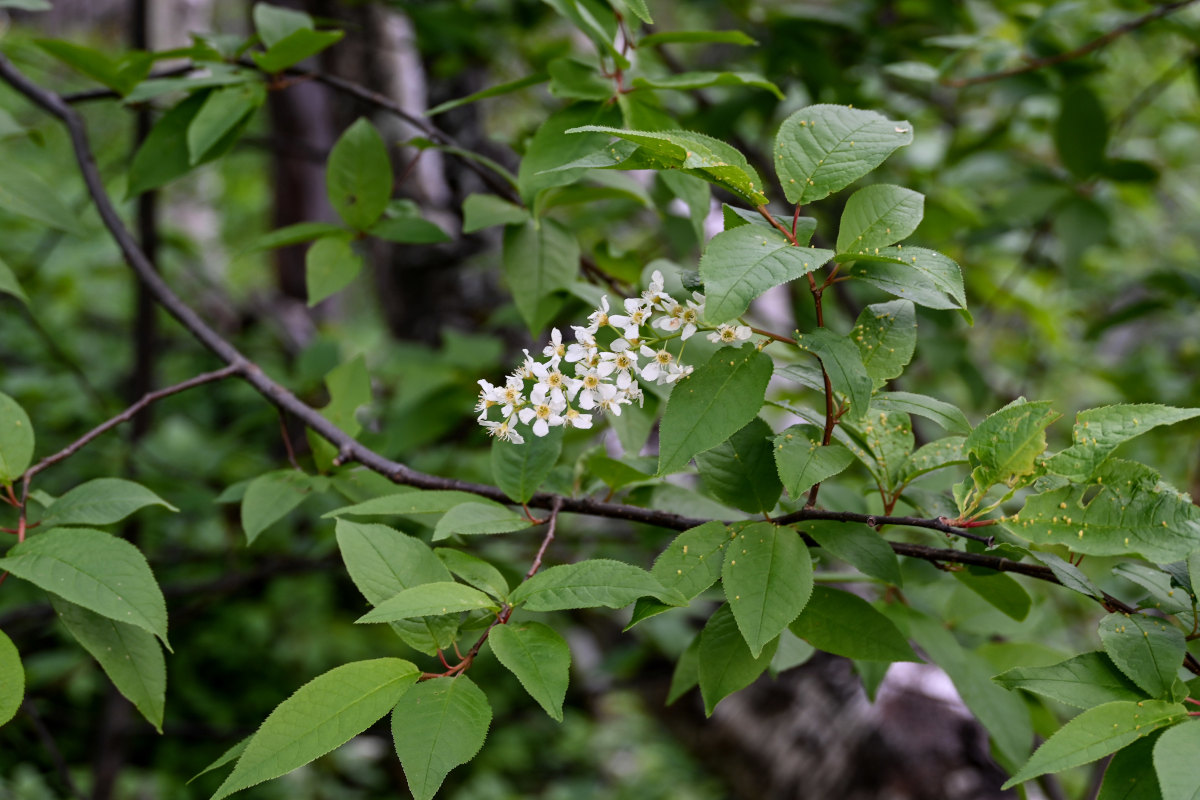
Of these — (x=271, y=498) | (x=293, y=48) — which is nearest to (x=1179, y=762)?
(x=271, y=498)

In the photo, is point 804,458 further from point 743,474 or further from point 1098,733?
point 1098,733

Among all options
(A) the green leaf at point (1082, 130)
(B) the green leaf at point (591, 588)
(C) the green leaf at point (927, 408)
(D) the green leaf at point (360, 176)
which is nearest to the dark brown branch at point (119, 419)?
(D) the green leaf at point (360, 176)

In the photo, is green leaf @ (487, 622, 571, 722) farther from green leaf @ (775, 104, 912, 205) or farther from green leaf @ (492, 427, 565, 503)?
green leaf @ (775, 104, 912, 205)

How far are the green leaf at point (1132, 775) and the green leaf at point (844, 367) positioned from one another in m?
0.30

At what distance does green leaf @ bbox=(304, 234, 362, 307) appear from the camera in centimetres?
108

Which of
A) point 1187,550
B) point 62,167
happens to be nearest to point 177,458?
point 1187,550

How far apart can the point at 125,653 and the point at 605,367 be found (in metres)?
0.48

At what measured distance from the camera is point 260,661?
8.44ft

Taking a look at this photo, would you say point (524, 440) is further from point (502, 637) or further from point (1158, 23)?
point (1158, 23)

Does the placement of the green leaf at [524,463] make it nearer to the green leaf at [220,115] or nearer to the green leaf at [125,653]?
the green leaf at [125,653]

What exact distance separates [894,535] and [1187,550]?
1.35 feet

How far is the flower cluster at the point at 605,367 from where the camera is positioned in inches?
28.5

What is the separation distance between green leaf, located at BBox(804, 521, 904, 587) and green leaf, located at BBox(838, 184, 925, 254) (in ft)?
0.76

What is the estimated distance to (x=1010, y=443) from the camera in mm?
651
